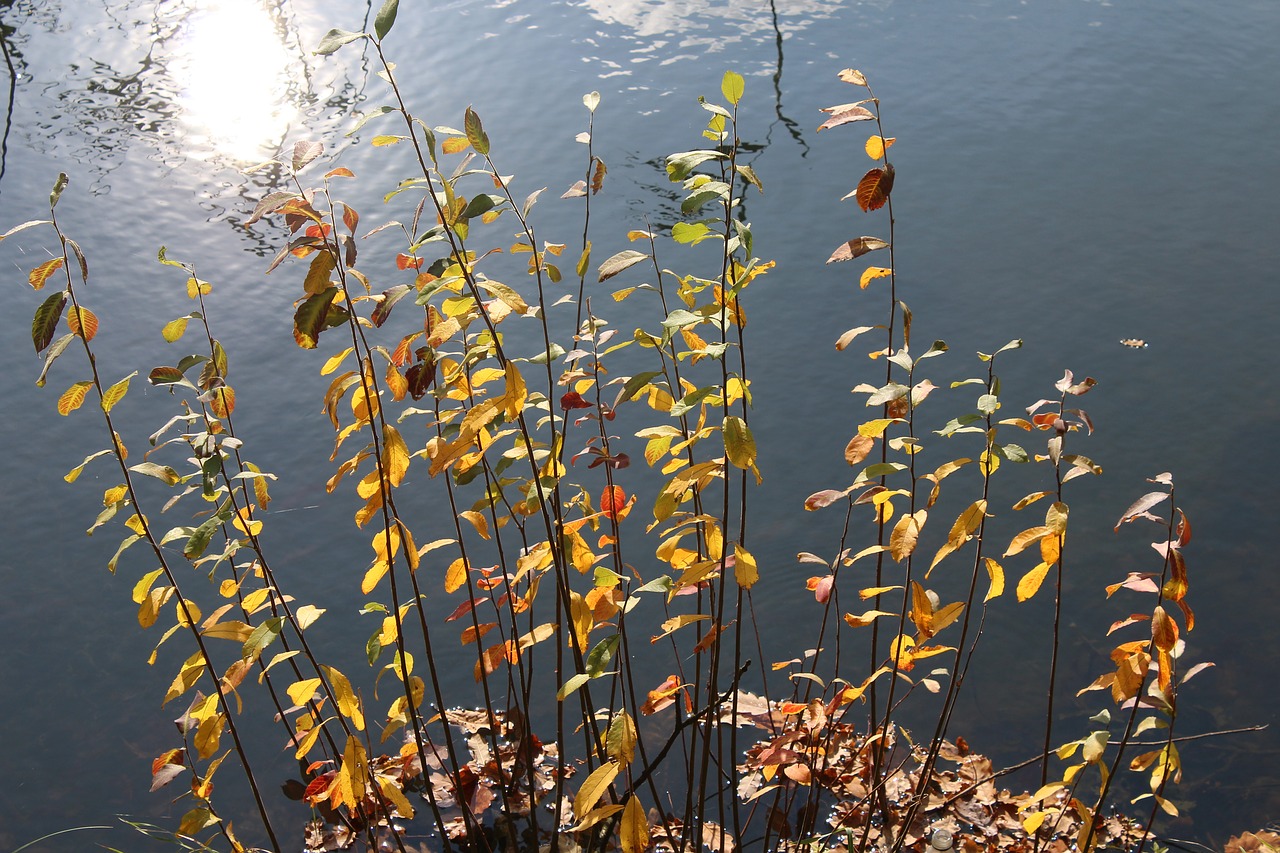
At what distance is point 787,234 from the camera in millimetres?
5238

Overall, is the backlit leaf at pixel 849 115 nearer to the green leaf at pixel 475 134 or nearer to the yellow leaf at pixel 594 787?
the green leaf at pixel 475 134

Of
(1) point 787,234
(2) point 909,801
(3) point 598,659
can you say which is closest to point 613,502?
(3) point 598,659

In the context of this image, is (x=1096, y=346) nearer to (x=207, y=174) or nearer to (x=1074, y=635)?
(x=1074, y=635)

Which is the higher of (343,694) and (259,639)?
(259,639)

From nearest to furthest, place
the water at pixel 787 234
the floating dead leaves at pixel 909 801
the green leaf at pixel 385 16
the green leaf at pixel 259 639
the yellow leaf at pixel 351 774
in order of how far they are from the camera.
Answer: the green leaf at pixel 385 16 → the green leaf at pixel 259 639 → the yellow leaf at pixel 351 774 → the floating dead leaves at pixel 909 801 → the water at pixel 787 234

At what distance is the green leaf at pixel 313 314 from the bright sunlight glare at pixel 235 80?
4.73m

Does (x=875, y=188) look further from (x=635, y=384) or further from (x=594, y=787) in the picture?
(x=594, y=787)

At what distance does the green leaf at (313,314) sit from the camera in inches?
60.1

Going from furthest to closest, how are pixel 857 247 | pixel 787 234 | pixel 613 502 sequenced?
pixel 787 234 < pixel 613 502 < pixel 857 247

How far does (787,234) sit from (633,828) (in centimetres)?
408

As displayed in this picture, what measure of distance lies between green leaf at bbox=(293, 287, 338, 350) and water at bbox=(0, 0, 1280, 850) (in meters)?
1.97

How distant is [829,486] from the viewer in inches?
150

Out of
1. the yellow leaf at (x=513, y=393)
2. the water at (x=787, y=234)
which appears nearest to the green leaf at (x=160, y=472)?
the yellow leaf at (x=513, y=393)

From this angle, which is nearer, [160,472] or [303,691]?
[303,691]
